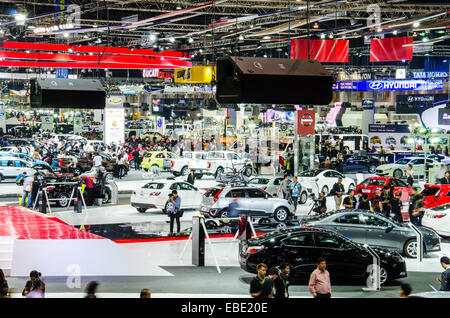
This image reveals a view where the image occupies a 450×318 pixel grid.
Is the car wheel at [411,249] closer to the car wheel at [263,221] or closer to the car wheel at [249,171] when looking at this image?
the car wheel at [263,221]

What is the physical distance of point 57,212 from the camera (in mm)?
22266

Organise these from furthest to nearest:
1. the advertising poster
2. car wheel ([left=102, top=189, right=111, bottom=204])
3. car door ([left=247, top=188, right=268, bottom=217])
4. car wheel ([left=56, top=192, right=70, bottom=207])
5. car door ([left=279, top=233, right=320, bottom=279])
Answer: the advertising poster → car wheel ([left=102, top=189, right=111, bottom=204]) → car wheel ([left=56, top=192, right=70, bottom=207]) → car door ([left=247, top=188, right=268, bottom=217]) → car door ([left=279, top=233, right=320, bottom=279])

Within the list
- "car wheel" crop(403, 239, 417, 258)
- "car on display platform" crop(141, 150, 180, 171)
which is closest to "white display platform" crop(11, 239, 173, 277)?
"car wheel" crop(403, 239, 417, 258)

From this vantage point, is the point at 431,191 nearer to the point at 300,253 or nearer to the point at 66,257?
the point at 300,253

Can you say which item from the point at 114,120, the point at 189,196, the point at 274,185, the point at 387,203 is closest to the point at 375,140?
the point at 114,120

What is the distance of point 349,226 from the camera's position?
15656 mm

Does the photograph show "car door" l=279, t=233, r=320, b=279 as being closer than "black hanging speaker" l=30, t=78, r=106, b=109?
Yes

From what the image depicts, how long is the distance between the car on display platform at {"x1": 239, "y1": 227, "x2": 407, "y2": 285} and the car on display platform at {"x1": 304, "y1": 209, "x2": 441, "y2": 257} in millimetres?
2809

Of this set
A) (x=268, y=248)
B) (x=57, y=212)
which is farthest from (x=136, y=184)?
(x=268, y=248)

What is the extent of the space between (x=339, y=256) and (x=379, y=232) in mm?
3411

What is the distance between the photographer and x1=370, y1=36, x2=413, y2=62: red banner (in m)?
26.3

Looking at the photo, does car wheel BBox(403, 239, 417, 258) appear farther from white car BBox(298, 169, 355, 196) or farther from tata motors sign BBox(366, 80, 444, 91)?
tata motors sign BBox(366, 80, 444, 91)
